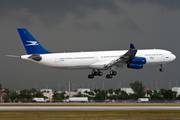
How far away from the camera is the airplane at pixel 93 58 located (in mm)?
70875

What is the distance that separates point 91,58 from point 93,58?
0.50 m

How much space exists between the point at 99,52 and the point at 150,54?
12355 millimetres

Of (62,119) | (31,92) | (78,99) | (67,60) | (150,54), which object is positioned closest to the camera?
(62,119)

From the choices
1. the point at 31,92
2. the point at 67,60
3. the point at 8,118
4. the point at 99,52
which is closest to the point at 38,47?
the point at 67,60

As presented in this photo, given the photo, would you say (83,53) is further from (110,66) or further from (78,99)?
(78,99)

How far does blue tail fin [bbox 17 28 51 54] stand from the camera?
236ft

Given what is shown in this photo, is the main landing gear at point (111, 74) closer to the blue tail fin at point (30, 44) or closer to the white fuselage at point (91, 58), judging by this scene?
the white fuselage at point (91, 58)

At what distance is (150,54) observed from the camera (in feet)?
250

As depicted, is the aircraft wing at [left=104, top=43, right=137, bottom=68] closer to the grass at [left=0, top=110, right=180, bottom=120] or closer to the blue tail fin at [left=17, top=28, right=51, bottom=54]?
the blue tail fin at [left=17, top=28, right=51, bottom=54]

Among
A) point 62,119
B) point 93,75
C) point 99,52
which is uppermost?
point 99,52

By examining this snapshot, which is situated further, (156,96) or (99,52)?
(156,96)

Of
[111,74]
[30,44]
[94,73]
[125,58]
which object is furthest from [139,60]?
[30,44]

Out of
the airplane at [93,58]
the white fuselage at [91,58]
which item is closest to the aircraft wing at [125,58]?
the airplane at [93,58]

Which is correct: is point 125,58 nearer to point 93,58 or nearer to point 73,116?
point 93,58
